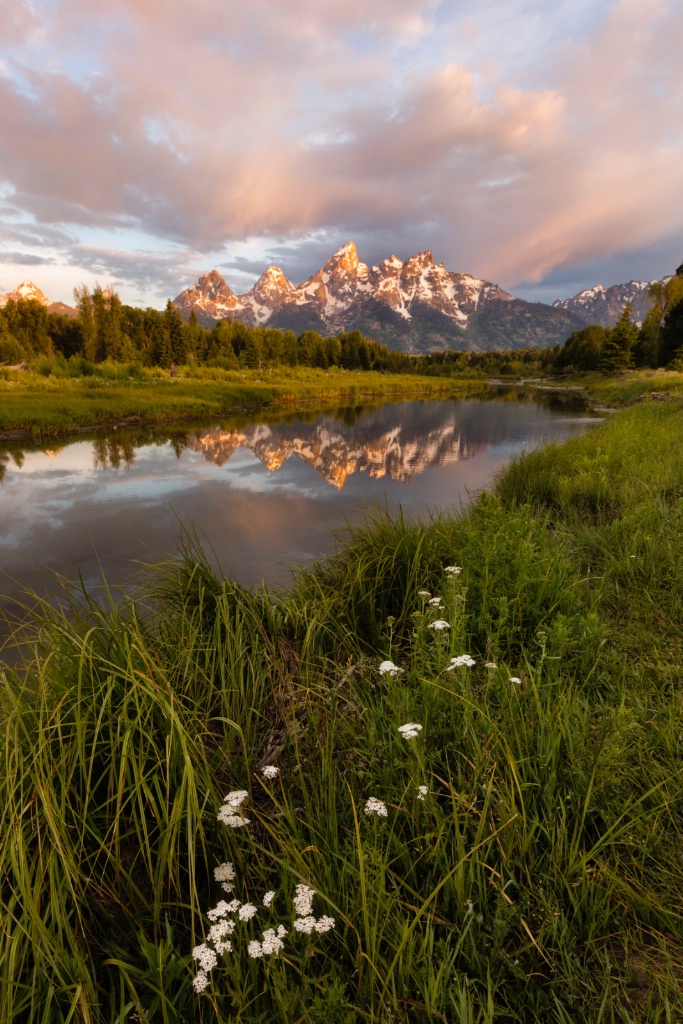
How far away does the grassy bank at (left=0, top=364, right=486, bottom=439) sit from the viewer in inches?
880

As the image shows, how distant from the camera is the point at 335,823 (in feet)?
6.91

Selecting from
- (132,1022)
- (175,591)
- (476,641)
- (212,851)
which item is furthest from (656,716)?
(175,591)

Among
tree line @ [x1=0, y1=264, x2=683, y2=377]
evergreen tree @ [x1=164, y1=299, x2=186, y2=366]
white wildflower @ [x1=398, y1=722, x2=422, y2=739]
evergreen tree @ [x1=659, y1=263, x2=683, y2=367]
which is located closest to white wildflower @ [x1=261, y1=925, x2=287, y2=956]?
white wildflower @ [x1=398, y1=722, x2=422, y2=739]

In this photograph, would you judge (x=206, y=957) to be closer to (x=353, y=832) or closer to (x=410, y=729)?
(x=353, y=832)

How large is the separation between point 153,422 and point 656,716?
27809mm

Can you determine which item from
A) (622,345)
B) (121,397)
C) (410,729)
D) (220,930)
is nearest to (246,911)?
Result: (220,930)

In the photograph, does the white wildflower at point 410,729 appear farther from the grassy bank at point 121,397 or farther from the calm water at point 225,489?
the grassy bank at point 121,397

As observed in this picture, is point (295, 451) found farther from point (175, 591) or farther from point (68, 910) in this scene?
point (68, 910)

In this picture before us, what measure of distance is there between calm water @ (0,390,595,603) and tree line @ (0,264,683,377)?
32476mm

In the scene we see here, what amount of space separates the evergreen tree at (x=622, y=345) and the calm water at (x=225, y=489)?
47.5 m

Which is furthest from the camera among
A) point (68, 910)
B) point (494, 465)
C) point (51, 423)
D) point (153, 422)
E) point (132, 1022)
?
point (153, 422)

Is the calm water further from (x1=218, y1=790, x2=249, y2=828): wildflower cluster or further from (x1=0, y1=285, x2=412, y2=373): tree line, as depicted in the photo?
(x1=0, y1=285, x2=412, y2=373): tree line

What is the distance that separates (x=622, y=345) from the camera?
63.5 metres

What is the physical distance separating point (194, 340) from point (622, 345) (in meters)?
62.5
